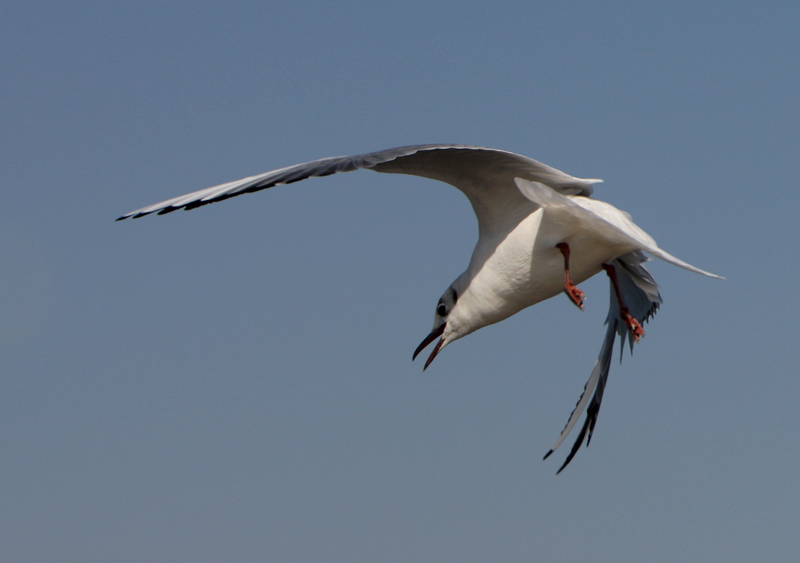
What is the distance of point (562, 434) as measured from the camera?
9406 mm

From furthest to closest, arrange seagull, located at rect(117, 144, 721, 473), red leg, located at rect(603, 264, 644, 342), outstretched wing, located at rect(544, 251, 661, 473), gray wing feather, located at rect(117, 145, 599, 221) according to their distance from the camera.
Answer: outstretched wing, located at rect(544, 251, 661, 473)
red leg, located at rect(603, 264, 644, 342)
seagull, located at rect(117, 144, 721, 473)
gray wing feather, located at rect(117, 145, 599, 221)

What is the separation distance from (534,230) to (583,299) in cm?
59

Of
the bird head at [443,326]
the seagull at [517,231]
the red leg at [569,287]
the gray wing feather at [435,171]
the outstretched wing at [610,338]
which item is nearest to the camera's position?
the gray wing feather at [435,171]

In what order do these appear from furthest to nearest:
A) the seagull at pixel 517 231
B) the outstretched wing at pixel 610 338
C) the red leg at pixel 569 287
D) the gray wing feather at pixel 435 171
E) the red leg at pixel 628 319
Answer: the outstretched wing at pixel 610 338 < the red leg at pixel 628 319 < the red leg at pixel 569 287 < the seagull at pixel 517 231 < the gray wing feather at pixel 435 171

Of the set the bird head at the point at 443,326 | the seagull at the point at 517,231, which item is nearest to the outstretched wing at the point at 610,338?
the seagull at the point at 517,231

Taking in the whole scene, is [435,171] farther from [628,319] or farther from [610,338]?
[610,338]

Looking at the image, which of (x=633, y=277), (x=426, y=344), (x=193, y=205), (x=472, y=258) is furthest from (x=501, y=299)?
(x=193, y=205)

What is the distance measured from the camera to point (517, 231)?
25.3 ft

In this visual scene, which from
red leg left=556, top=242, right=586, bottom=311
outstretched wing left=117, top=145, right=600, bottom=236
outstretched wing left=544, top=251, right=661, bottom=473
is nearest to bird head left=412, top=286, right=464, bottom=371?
outstretched wing left=117, top=145, right=600, bottom=236

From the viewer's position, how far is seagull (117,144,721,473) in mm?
7094

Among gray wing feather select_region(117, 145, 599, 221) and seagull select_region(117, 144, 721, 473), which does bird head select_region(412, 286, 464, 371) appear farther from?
gray wing feather select_region(117, 145, 599, 221)

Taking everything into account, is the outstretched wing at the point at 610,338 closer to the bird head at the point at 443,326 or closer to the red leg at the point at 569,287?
the bird head at the point at 443,326

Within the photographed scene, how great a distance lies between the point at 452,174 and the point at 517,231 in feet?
2.03

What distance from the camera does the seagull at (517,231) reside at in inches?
279
